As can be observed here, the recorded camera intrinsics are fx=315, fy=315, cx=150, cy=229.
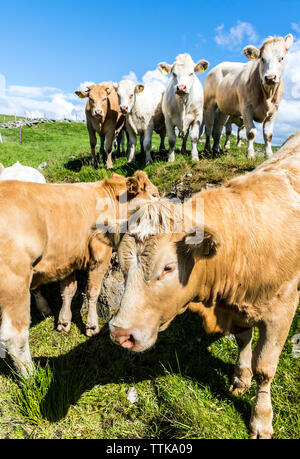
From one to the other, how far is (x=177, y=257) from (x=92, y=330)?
275cm

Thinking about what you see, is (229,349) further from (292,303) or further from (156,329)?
(156,329)

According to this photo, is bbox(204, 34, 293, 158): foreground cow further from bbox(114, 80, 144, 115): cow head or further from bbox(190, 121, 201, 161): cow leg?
bbox(114, 80, 144, 115): cow head

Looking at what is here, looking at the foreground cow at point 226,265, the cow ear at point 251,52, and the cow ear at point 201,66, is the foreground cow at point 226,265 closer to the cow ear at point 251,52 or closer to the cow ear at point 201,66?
the cow ear at point 251,52

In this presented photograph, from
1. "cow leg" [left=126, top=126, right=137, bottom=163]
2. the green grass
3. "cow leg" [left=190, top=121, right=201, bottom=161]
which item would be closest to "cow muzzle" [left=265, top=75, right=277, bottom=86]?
"cow leg" [left=190, top=121, right=201, bottom=161]

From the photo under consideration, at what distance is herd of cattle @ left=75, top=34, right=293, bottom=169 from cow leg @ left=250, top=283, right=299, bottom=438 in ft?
21.4

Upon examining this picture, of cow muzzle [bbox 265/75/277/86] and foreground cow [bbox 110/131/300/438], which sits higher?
cow muzzle [bbox 265/75/277/86]

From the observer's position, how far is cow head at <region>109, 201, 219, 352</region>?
7.69 feet

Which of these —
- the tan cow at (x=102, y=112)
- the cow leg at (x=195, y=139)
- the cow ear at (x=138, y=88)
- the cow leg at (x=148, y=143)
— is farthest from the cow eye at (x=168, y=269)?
the cow ear at (x=138, y=88)

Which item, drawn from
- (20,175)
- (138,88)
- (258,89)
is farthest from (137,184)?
(138,88)

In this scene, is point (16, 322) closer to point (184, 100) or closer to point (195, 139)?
point (195, 139)

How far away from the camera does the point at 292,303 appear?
9.32 ft

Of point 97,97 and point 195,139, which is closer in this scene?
point 195,139

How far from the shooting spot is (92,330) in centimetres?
462

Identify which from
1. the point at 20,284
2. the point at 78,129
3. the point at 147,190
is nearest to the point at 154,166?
the point at 147,190
